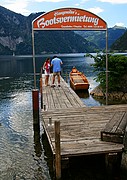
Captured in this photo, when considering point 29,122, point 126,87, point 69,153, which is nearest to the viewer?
point 69,153

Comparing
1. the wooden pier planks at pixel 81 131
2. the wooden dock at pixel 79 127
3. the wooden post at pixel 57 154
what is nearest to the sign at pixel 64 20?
the wooden dock at pixel 79 127

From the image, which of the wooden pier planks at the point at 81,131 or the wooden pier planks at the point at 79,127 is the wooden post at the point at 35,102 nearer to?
the wooden pier planks at the point at 79,127

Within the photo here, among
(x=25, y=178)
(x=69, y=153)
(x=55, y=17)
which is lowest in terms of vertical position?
(x=25, y=178)

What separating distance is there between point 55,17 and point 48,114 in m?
5.10

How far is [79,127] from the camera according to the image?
33.9 ft

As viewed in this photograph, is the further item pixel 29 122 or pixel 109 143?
pixel 29 122

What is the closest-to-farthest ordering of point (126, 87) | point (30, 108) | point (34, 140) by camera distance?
point (34, 140)
point (30, 108)
point (126, 87)

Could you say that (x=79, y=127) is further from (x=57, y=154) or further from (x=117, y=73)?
(x=117, y=73)

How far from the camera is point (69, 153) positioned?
325 inches

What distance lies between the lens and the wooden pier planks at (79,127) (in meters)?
8.46

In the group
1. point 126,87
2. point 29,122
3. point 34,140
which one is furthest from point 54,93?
point 126,87

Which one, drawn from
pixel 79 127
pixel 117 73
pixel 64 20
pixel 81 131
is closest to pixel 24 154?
pixel 79 127

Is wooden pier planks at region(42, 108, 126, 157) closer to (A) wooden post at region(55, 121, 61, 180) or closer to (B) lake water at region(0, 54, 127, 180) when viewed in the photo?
(A) wooden post at region(55, 121, 61, 180)

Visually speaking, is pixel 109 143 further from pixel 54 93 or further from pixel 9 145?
pixel 54 93
